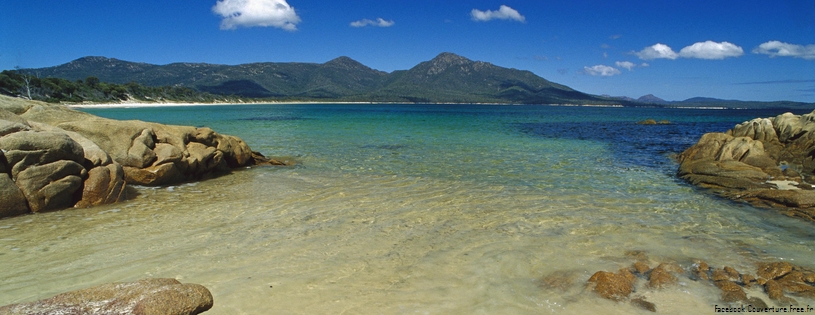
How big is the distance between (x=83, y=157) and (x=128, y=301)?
22.5 ft

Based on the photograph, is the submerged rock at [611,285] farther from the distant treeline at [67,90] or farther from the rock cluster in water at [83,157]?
the distant treeline at [67,90]

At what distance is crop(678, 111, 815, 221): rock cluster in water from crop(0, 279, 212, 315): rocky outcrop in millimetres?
10864

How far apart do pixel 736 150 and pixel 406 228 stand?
43.6 feet

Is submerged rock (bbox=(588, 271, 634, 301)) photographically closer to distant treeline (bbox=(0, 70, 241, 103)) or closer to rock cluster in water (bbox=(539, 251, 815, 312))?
rock cluster in water (bbox=(539, 251, 815, 312))

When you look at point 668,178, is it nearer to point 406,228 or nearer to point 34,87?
point 406,228

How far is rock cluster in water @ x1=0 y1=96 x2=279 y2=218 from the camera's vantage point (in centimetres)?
782

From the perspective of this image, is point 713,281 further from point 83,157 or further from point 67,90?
point 67,90

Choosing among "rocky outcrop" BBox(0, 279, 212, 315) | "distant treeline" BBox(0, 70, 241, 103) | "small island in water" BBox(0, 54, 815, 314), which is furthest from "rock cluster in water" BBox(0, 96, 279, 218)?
"distant treeline" BBox(0, 70, 241, 103)

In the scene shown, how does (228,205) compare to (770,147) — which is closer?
(228,205)

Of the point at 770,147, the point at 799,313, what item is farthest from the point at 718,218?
the point at 770,147

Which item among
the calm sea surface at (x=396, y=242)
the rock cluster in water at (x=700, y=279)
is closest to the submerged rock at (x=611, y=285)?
the rock cluster in water at (x=700, y=279)

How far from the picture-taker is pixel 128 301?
3.80 m

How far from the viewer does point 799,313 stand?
14.7ft

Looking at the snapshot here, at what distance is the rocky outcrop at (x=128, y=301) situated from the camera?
3.62m
